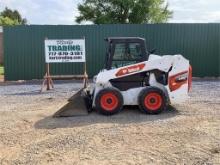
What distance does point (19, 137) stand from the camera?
24.9 feet

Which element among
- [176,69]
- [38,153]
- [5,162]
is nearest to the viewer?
[5,162]

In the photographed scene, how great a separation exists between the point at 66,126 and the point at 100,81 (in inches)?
65.9

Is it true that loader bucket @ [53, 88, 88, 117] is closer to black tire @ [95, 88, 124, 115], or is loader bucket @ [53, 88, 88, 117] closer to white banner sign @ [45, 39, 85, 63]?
black tire @ [95, 88, 124, 115]

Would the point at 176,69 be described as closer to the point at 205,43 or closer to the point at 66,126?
the point at 66,126

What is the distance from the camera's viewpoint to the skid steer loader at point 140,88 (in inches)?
380

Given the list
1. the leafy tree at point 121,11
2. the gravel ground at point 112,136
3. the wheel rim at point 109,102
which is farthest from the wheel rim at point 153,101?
the leafy tree at point 121,11

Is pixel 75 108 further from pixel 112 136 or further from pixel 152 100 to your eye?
pixel 112 136

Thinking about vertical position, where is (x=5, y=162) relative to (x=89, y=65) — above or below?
below

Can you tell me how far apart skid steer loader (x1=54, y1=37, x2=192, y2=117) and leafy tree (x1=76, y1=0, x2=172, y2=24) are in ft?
83.7

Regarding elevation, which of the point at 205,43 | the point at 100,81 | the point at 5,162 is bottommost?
the point at 5,162

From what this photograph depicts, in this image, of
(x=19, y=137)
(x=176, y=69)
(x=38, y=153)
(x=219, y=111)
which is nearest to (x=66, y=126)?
(x=19, y=137)

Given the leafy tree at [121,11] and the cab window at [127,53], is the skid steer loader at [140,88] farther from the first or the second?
the leafy tree at [121,11]

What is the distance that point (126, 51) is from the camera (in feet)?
33.6

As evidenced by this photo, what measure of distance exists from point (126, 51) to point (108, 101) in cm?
135
